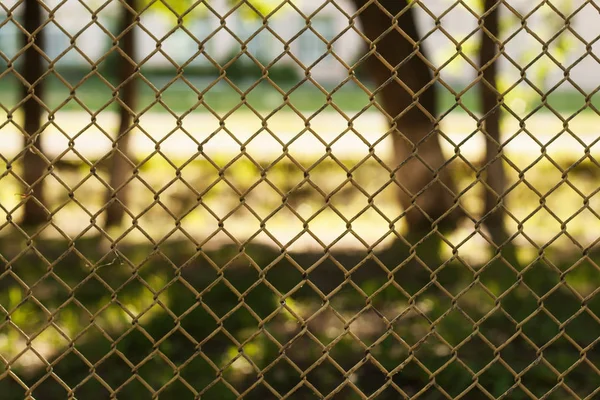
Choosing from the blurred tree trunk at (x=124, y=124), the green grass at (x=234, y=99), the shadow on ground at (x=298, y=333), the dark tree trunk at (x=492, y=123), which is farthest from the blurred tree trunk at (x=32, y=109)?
the green grass at (x=234, y=99)

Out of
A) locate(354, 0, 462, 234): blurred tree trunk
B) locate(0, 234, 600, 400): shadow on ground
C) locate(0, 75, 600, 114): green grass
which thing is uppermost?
locate(0, 75, 600, 114): green grass

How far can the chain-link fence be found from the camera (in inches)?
91.7

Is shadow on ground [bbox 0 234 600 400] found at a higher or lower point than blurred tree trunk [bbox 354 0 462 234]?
lower

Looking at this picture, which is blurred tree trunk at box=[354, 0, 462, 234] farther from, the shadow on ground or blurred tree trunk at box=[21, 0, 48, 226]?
blurred tree trunk at box=[21, 0, 48, 226]

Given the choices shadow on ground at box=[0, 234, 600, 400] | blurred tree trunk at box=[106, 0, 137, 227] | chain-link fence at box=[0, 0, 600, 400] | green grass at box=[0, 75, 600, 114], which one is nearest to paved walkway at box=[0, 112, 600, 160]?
chain-link fence at box=[0, 0, 600, 400]

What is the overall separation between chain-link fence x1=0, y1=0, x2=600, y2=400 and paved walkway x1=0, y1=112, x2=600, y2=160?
9cm

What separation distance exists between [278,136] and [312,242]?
168 inches

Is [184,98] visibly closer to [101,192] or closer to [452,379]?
[101,192]

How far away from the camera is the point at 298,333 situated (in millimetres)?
2895

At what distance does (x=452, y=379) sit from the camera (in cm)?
332

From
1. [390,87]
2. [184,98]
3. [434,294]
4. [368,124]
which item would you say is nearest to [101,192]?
[390,87]

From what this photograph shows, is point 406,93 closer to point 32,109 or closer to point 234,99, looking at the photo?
point 32,109

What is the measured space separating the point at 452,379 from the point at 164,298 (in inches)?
79.3

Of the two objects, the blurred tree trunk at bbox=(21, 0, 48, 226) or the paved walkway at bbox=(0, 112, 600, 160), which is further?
the paved walkway at bbox=(0, 112, 600, 160)
